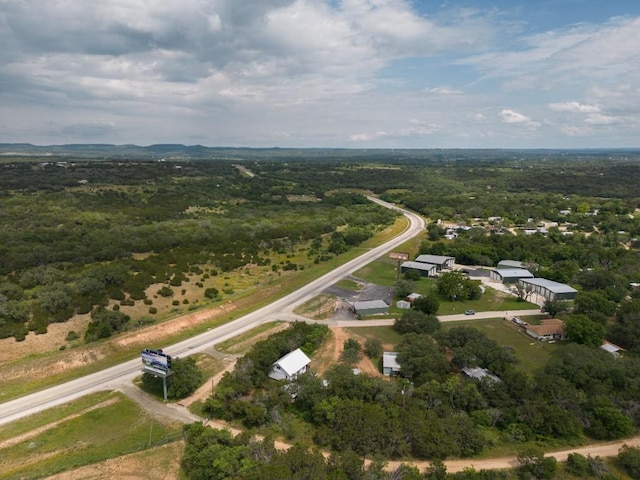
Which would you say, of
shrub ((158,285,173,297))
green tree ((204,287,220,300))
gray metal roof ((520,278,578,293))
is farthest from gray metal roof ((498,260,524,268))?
shrub ((158,285,173,297))

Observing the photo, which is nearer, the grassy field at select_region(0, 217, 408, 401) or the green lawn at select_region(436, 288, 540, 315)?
the grassy field at select_region(0, 217, 408, 401)

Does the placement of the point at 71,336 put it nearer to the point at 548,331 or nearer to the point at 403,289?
the point at 403,289

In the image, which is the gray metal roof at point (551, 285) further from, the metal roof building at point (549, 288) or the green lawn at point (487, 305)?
the green lawn at point (487, 305)

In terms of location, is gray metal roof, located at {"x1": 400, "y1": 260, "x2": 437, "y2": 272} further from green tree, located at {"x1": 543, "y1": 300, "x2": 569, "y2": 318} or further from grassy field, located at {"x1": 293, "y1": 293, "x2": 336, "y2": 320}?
green tree, located at {"x1": 543, "y1": 300, "x2": 569, "y2": 318}

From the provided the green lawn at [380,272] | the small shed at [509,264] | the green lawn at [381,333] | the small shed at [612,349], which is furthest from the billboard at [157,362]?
the small shed at [509,264]

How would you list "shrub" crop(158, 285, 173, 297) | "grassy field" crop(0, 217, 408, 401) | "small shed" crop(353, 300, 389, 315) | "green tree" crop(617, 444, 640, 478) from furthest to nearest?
"shrub" crop(158, 285, 173, 297) < "small shed" crop(353, 300, 389, 315) < "grassy field" crop(0, 217, 408, 401) < "green tree" crop(617, 444, 640, 478)

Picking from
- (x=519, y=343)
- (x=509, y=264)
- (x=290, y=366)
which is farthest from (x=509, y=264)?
(x=290, y=366)
